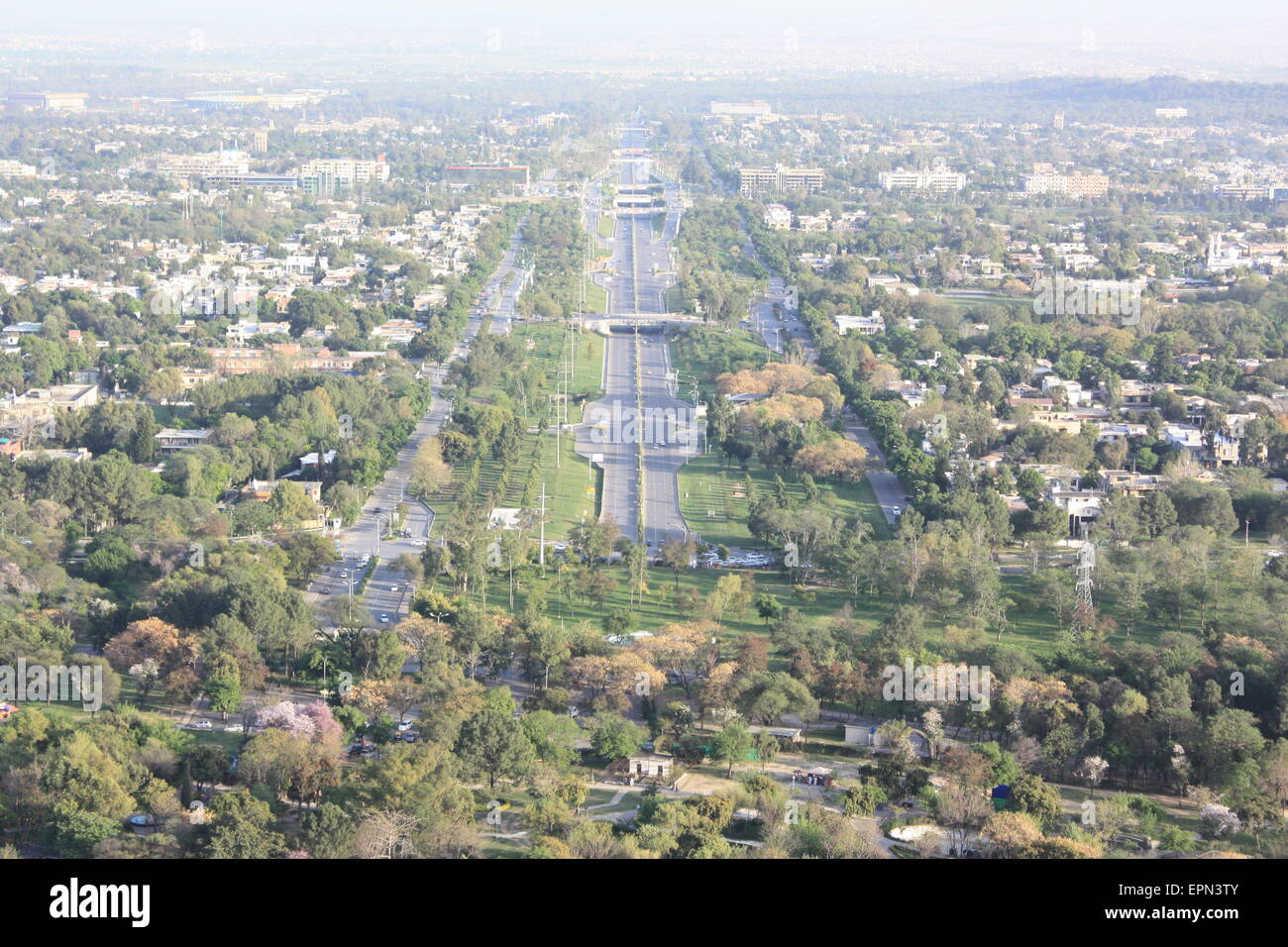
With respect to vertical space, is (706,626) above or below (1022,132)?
below

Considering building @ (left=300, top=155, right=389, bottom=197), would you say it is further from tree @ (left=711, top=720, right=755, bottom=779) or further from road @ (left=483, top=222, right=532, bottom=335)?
tree @ (left=711, top=720, right=755, bottom=779)

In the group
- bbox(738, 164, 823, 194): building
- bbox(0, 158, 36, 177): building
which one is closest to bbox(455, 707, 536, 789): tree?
bbox(738, 164, 823, 194): building

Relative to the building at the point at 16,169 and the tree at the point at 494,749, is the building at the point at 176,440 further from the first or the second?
the building at the point at 16,169

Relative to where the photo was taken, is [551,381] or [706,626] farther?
[551,381]

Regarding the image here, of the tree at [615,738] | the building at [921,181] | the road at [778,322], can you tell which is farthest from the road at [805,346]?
the building at [921,181]
